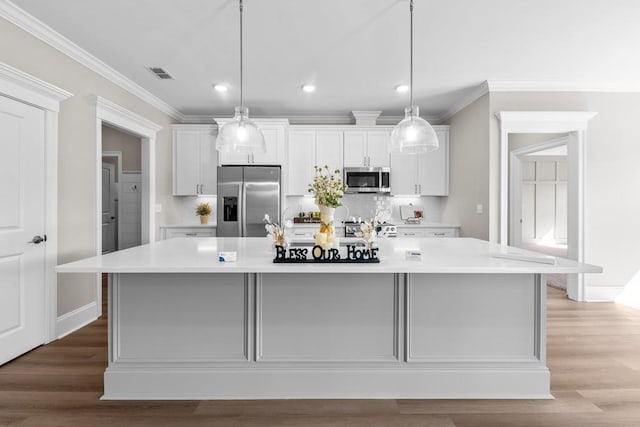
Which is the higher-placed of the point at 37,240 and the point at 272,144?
the point at 272,144

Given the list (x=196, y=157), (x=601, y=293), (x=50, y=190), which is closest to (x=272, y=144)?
(x=196, y=157)

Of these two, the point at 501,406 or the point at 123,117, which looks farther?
the point at 123,117

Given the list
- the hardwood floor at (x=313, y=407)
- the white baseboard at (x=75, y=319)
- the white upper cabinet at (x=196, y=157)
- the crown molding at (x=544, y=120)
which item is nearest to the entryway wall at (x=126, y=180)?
the white upper cabinet at (x=196, y=157)

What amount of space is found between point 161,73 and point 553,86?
14.6ft

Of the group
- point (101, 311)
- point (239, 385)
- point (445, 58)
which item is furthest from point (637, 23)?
point (101, 311)

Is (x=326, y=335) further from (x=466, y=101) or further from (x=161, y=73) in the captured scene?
→ (x=466, y=101)

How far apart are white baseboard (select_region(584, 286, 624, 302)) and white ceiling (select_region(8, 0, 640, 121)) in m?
2.37

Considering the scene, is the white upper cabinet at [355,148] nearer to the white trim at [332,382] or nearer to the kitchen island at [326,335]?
the kitchen island at [326,335]

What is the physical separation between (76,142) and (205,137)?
2225 mm

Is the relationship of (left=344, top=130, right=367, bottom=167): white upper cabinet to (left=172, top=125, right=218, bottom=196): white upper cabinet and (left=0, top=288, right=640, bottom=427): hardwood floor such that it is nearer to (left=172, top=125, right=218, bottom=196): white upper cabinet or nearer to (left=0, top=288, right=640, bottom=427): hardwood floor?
(left=172, top=125, right=218, bottom=196): white upper cabinet

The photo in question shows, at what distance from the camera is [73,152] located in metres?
3.45

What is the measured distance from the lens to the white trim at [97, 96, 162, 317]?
3814 millimetres

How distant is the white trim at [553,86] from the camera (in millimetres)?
4262

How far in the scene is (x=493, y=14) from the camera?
2.83 m
